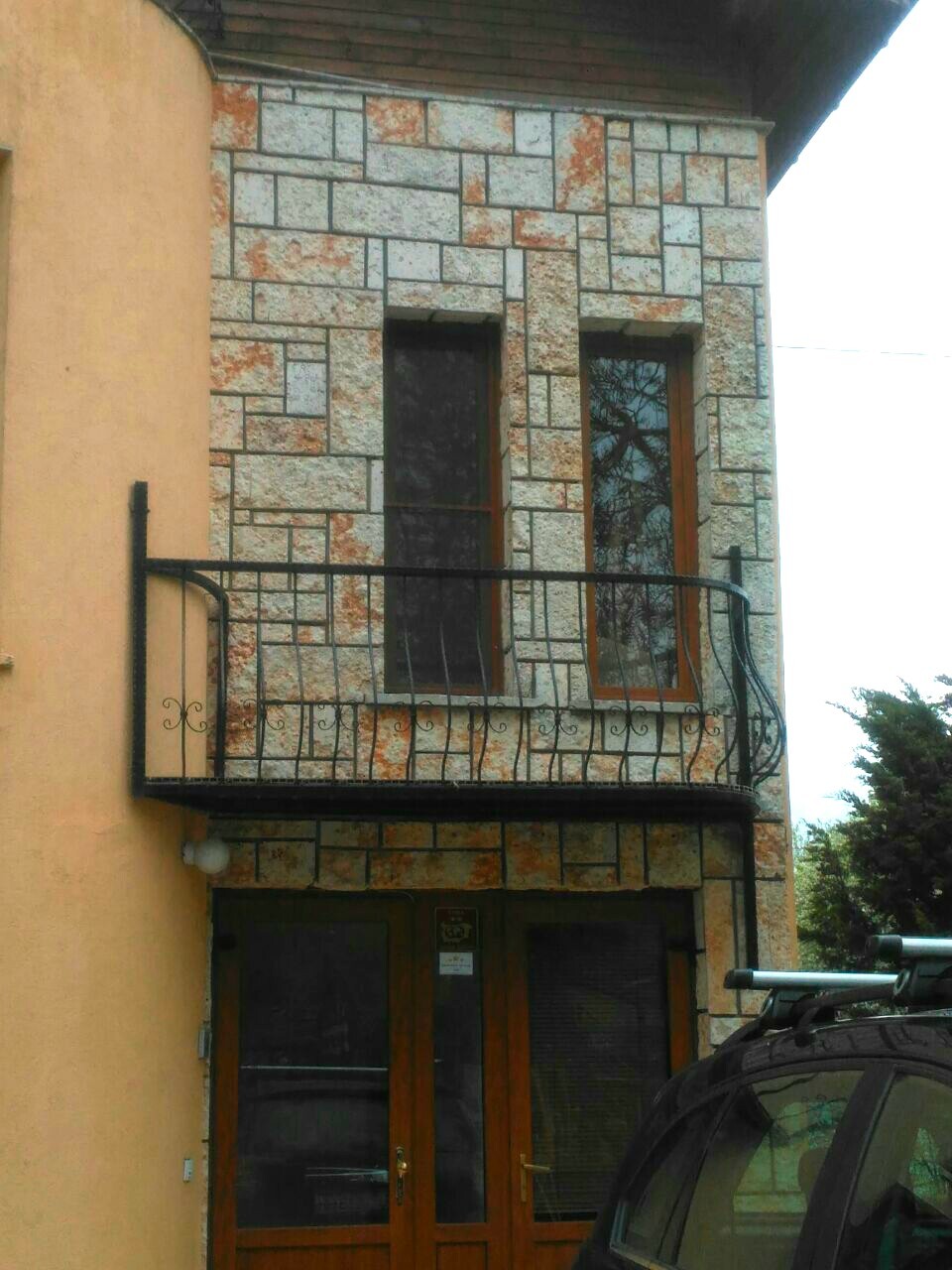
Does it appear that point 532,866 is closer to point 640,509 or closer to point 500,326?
point 640,509

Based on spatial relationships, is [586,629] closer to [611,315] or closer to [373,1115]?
[611,315]

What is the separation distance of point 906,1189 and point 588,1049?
5251mm

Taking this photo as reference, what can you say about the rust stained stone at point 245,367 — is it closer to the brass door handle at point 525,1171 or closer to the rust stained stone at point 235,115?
the rust stained stone at point 235,115

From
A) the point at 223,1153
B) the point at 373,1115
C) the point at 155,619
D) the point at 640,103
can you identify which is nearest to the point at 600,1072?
the point at 373,1115

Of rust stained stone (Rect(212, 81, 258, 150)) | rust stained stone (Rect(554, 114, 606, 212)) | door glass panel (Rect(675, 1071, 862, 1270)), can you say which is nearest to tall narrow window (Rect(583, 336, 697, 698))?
rust stained stone (Rect(554, 114, 606, 212))

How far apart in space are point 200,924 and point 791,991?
4.40 metres

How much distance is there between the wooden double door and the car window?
16.8ft

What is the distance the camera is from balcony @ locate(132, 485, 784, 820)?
757 cm

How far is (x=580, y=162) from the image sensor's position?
29.6 ft

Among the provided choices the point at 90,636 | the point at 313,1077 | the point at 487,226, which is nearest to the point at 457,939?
the point at 313,1077

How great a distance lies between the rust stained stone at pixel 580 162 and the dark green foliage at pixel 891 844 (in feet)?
14.2

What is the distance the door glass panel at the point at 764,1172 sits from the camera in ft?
11.7

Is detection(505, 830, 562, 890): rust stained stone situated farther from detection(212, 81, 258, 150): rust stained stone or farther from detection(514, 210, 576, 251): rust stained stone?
detection(212, 81, 258, 150): rust stained stone

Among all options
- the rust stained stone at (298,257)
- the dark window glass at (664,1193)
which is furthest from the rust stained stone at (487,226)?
the dark window glass at (664,1193)
